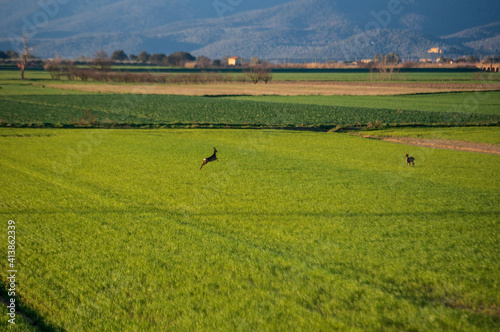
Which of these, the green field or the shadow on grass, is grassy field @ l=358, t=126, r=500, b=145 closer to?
the green field

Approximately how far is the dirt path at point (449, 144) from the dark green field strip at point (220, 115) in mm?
8774

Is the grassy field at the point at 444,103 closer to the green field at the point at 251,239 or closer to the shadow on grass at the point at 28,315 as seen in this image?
the green field at the point at 251,239

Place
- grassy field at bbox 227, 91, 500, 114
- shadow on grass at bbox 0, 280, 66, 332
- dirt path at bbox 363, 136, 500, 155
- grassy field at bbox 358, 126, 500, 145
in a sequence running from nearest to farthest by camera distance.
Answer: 1. shadow on grass at bbox 0, 280, 66, 332
2. dirt path at bbox 363, 136, 500, 155
3. grassy field at bbox 358, 126, 500, 145
4. grassy field at bbox 227, 91, 500, 114

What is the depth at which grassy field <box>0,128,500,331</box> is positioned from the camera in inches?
315

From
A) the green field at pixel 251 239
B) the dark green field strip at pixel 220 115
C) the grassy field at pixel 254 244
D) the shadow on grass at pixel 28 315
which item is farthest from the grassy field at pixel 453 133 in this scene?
the shadow on grass at pixel 28 315

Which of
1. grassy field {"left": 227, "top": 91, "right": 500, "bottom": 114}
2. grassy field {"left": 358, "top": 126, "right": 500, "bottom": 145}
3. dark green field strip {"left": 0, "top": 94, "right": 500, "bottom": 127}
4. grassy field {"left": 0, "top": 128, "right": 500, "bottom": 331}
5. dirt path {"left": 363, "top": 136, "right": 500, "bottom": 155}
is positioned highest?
grassy field {"left": 227, "top": 91, "right": 500, "bottom": 114}

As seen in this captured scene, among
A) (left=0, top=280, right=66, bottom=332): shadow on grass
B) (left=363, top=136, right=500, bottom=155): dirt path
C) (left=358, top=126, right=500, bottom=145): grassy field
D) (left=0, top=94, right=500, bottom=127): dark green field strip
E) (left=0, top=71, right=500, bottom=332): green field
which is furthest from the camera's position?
(left=0, top=94, right=500, bottom=127): dark green field strip

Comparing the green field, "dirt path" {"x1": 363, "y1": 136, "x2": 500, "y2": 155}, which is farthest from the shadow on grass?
"dirt path" {"x1": 363, "y1": 136, "x2": 500, "y2": 155}

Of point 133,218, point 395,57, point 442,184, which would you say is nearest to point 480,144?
point 442,184

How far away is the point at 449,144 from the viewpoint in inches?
1252

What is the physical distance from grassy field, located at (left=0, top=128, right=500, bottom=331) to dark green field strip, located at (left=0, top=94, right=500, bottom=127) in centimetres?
2122

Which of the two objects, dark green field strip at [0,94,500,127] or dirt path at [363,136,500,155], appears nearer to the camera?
dirt path at [363,136,500,155]

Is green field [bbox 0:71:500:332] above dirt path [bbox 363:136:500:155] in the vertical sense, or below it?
below

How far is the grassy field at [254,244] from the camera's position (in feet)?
26.2
